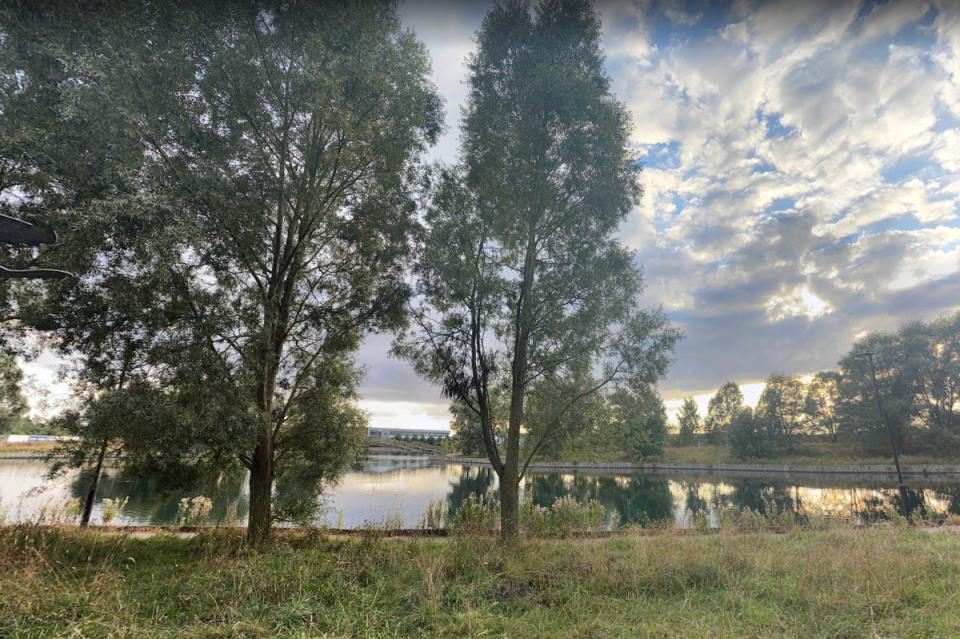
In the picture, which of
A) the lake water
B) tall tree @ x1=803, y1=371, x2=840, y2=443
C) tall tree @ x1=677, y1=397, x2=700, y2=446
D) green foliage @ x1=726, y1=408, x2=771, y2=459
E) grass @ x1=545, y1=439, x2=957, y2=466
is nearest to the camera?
the lake water

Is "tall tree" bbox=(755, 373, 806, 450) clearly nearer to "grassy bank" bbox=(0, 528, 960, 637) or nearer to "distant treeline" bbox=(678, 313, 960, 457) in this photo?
"distant treeline" bbox=(678, 313, 960, 457)

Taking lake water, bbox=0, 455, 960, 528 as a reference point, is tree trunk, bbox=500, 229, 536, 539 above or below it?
Result: above

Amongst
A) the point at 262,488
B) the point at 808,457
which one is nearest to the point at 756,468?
the point at 808,457

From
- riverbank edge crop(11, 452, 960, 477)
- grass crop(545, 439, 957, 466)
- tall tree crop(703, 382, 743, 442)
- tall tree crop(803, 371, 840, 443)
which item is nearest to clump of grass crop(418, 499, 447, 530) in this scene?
grass crop(545, 439, 957, 466)

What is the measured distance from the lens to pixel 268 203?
9.21m

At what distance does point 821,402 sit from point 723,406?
68.2 feet

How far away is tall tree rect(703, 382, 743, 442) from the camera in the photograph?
7831 centimetres

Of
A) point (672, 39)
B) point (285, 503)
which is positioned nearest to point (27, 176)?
point (285, 503)

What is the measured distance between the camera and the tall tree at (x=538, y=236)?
10094 mm

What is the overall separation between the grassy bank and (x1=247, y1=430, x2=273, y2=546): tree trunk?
2.28ft

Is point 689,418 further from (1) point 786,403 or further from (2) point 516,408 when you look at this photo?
(2) point 516,408

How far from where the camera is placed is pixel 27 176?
7621mm

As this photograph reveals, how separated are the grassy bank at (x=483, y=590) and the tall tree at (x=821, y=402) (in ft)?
213

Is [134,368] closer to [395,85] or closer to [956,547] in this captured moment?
[395,85]
